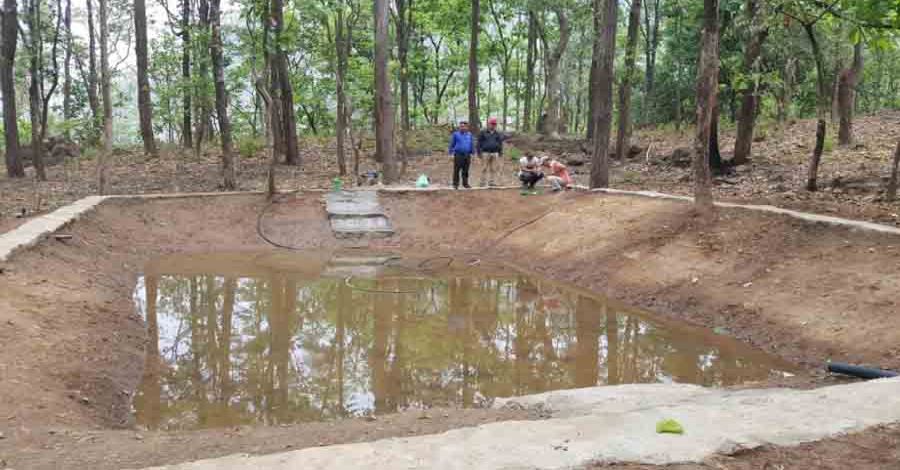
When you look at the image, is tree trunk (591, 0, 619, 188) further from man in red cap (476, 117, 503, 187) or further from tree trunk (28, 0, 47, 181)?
tree trunk (28, 0, 47, 181)

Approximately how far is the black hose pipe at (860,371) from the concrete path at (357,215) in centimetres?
972

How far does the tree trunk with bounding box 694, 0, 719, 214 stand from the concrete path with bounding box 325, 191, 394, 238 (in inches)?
263

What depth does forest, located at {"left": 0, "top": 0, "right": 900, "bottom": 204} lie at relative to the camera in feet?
40.6

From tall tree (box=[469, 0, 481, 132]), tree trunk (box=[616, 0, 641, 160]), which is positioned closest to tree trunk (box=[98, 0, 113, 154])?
tall tree (box=[469, 0, 481, 132])

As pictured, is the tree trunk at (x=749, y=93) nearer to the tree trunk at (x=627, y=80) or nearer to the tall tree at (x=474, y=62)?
the tree trunk at (x=627, y=80)

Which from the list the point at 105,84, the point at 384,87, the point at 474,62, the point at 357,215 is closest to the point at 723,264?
the point at 357,215

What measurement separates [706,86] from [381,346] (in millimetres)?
6254

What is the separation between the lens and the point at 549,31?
27203 mm

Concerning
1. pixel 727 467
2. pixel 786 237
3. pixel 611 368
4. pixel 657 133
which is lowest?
pixel 611 368

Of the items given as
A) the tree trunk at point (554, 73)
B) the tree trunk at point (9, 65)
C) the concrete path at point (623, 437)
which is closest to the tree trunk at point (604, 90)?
the tree trunk at point (554, 73)

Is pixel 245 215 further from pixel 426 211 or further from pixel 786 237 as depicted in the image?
pixel 786 237

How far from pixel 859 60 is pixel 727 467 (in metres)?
15.7

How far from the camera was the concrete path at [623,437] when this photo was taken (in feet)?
10.7

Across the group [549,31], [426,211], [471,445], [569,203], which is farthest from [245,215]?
[549,31]
